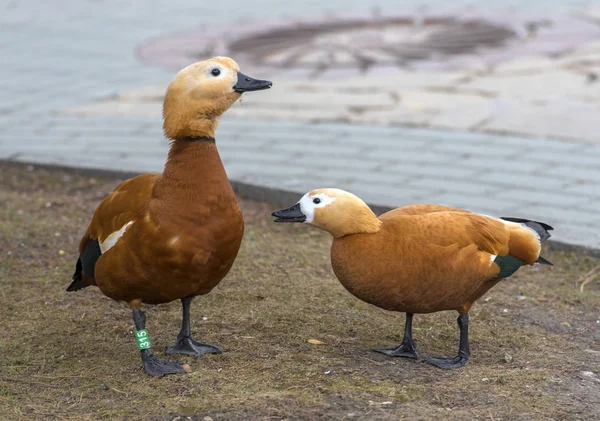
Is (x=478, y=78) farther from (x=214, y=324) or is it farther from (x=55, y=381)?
(x=55, y=381)

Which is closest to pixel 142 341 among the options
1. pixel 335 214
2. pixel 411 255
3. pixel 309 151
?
pixel 335 214

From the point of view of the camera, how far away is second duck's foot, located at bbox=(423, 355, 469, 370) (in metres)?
4.15

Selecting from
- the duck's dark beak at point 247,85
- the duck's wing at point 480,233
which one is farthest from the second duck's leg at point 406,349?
the duck's dark beak at point 247,85

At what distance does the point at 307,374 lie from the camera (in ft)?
13.0

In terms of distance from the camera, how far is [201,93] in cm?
392

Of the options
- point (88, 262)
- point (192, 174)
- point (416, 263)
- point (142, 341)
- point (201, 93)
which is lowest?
point (142, 341)

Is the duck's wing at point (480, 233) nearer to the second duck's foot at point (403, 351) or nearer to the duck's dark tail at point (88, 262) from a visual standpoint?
the second duck's foot at point (403, 351)

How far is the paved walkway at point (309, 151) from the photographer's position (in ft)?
21.3

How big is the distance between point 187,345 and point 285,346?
459mm

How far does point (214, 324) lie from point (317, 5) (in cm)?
908

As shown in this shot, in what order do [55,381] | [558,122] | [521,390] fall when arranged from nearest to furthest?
[521,390]
[55,381]
[558,122]

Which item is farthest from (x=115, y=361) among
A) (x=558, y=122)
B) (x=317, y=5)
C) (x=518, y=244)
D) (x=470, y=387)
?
(x=317, y=5)

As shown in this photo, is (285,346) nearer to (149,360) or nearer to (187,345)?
(187,345)

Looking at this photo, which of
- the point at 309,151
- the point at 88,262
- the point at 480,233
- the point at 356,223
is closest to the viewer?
the point at 356,223
